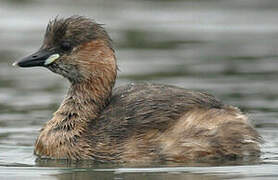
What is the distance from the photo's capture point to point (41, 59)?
1226 cm

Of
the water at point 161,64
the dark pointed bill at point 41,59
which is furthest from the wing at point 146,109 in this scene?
the dark pointed bill at point 41,59

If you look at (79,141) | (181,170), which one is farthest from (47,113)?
(181,170)

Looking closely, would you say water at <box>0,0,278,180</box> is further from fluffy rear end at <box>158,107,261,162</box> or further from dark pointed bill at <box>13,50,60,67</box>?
dark pointed bill at <box>13,50,60,67</box>

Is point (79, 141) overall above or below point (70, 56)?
below

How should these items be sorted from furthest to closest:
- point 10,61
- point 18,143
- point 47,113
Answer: point 10,61, point 47,113, point 18,143

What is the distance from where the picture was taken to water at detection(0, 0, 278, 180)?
1120cm

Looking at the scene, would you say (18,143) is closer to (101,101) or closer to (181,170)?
(101,101)

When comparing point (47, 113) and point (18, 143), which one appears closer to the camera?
point (18, 143)

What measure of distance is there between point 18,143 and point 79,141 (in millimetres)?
1386

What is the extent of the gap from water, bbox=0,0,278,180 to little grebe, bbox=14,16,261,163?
272mm

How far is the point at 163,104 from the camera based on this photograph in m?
11.7

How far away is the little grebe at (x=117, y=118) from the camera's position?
11.5 meters

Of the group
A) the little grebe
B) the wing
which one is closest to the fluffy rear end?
the little grebe

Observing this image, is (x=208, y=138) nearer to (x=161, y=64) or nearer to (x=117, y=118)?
(x=117, y=118)
